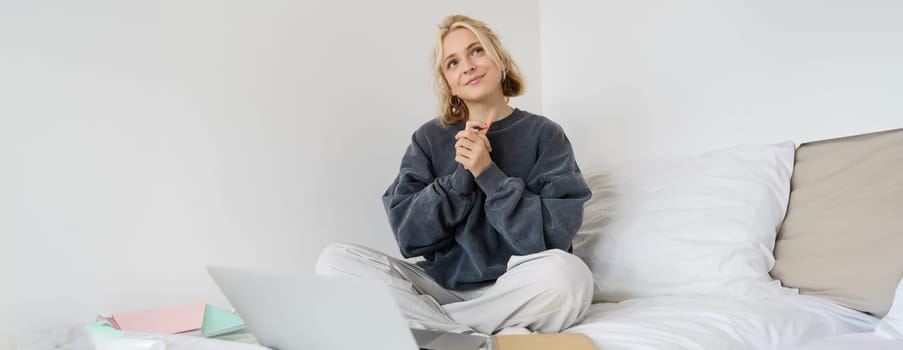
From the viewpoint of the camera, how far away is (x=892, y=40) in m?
1.15

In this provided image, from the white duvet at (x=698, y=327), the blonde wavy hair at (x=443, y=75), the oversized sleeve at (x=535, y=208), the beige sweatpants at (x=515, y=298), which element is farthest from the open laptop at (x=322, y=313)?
the blonde wavy hair at (x=443, y=75)

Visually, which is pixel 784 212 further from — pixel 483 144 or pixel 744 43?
pixel 483 144

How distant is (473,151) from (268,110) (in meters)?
0.56

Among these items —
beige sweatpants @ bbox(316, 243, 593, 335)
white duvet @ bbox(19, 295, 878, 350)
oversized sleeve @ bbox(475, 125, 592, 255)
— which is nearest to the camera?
white duvet @ bbox(19, 295, 878, 350)

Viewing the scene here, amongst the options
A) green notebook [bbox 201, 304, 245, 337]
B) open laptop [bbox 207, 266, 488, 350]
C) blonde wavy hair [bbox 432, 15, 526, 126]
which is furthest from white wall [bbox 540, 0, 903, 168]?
green notebook [bbox 201, 304, 245, 337]

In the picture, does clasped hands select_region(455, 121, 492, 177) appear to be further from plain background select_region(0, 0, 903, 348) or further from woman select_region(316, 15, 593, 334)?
plain background select_region(0, 0, 903, 348)

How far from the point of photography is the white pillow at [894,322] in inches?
32.9

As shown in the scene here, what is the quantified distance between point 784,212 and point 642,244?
0.82ft

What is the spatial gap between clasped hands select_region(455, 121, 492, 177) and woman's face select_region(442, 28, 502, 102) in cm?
16

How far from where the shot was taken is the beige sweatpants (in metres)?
0.94

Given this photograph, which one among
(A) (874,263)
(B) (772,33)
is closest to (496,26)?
(B) (772,33)

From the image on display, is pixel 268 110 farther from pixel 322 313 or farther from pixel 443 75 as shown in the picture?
pixel 322 313

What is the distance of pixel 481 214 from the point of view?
1194 millimetres

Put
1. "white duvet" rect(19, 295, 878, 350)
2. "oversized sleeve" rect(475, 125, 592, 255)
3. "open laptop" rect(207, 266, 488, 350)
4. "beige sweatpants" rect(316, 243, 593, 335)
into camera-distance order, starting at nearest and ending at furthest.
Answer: "open laptop" rect(207, 266, 488, 350) < "white duvet" rect(19, 295, 878, 350) < "beige sweatpants" rect(316, 243, 593, 335) < "oversized sleeve" rect(475, 125, 592, 255)
